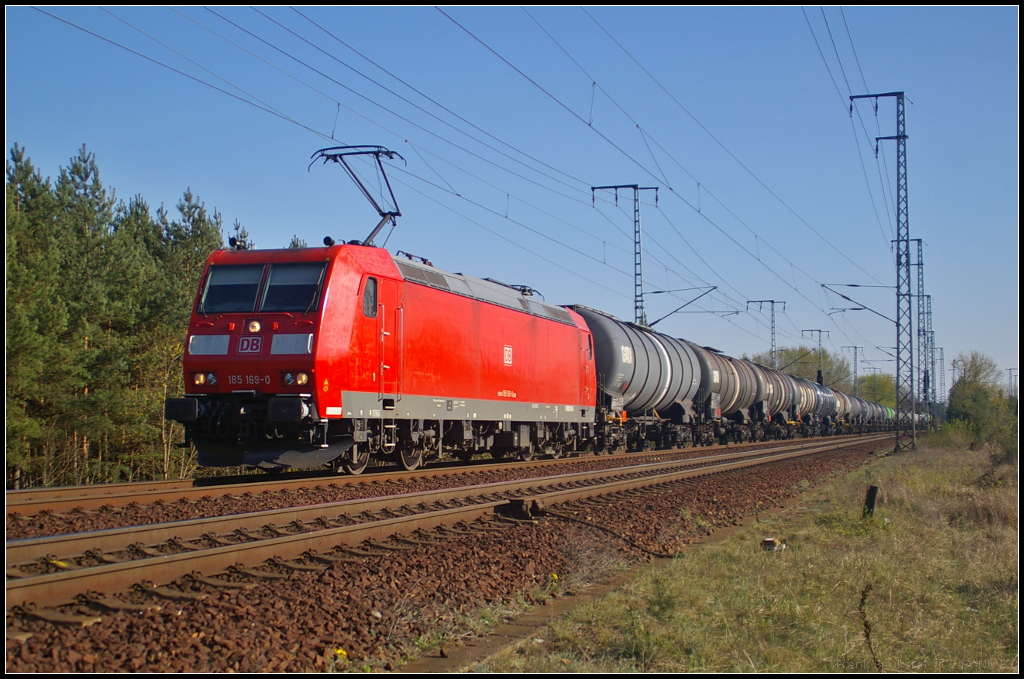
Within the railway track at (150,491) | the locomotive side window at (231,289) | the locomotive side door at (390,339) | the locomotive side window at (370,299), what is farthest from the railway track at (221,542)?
the locomotive side window at (231,289)

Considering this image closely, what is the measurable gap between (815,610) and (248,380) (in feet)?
27.5

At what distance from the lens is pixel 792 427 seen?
148 feet

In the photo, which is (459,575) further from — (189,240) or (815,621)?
(189,240)

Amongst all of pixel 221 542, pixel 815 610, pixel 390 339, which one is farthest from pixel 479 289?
pixel 815 610

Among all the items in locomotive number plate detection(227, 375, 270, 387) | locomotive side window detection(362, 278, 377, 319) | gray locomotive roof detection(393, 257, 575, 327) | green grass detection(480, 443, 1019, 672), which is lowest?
green grass detection(480, 443, 1019, 672)

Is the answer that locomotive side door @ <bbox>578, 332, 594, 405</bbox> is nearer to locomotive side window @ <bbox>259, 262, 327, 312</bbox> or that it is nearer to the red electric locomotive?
the red electric locomotive

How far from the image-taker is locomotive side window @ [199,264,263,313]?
11.7 meters

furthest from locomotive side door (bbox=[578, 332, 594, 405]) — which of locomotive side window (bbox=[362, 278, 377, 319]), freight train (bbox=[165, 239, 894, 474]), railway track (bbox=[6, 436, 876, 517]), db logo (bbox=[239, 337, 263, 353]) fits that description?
db logo (bbox=[239, 337, 263, 353])

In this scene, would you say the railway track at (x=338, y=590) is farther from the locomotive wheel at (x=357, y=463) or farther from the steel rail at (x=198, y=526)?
the locomotive wheel at (x=357, y=463)

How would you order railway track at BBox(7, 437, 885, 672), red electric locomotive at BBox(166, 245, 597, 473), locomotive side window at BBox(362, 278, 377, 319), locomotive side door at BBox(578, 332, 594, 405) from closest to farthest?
1. railway track at BBox(7, 437, 885, 672)
2. red electric locomotive at BBox(166, 245, 597, 473)
3. locomotive side window at BBox(362, 278, 377, 319)
4. locomotive side door at BBox(578, 332, 594, 405)

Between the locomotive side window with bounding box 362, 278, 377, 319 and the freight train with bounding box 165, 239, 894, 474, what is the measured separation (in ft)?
0.10

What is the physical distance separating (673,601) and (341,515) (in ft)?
13.7

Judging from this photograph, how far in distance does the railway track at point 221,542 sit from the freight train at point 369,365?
2400mm

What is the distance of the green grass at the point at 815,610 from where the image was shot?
4781 mm
